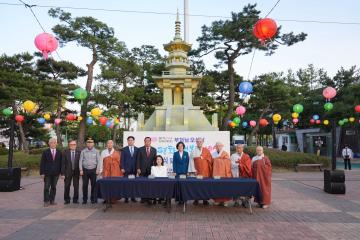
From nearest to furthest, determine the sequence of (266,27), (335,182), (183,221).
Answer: (183,221)
(266,27)
(335,182)

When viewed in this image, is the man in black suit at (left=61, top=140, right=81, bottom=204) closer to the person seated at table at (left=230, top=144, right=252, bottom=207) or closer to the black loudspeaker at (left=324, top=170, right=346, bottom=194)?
the person seated at table at (left=230, top=144, right=252, bottom=207)

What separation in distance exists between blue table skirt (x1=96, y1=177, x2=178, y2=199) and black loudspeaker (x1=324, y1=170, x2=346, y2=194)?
5.89 meters

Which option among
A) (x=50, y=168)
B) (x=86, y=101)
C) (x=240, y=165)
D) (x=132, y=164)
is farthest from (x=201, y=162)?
(x=86, y=101)

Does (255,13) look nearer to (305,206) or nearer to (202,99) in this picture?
(202,99)

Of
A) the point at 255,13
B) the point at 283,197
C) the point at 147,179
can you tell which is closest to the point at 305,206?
the point at 283,197

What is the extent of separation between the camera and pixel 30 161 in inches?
705

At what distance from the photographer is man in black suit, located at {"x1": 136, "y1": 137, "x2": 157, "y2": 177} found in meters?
9.12

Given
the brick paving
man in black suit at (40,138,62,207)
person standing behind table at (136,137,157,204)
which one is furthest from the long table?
man in black suit at (40,138,62,207)

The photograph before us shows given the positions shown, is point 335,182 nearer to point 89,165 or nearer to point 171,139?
point 171,139

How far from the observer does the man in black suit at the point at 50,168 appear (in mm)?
8945

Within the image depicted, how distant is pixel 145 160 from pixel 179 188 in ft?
5.00

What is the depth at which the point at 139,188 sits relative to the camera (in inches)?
317

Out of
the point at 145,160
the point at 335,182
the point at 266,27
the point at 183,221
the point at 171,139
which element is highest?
the point at 266,27

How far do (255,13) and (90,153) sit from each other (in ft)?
74.9
